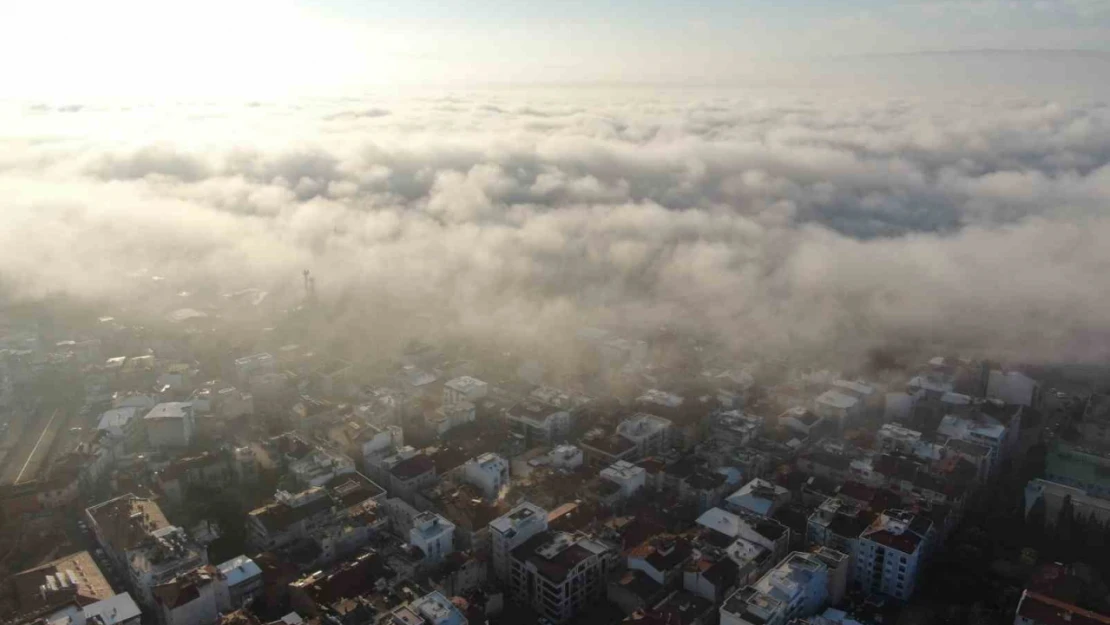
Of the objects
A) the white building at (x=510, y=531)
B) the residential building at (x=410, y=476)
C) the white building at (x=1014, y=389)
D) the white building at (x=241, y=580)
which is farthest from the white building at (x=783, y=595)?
the white building at (x=1014, y=389)

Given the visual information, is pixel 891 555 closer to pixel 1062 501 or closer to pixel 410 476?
pixel 1062 501

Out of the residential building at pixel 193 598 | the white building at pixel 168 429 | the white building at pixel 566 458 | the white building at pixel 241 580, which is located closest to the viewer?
the residential building at pixel 193 598

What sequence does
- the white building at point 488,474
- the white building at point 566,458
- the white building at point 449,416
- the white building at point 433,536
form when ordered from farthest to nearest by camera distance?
the white building at point 449,416, the white building at point 566,458, the white building at point 488,474, the white building at point 433,536

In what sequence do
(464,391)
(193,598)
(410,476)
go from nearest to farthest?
(193,598), (410,476), (464,391)

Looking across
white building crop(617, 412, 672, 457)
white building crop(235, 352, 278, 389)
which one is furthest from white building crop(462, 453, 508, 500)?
white building crop(235, 352, 278, 389)

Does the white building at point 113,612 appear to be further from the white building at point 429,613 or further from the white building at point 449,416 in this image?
the white building at point 449,416

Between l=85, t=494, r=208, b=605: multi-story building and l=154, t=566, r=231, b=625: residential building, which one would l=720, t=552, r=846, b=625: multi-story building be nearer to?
l=154, t=566, r=231, b=625: residential building

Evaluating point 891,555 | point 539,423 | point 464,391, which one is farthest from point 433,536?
point 891,555
